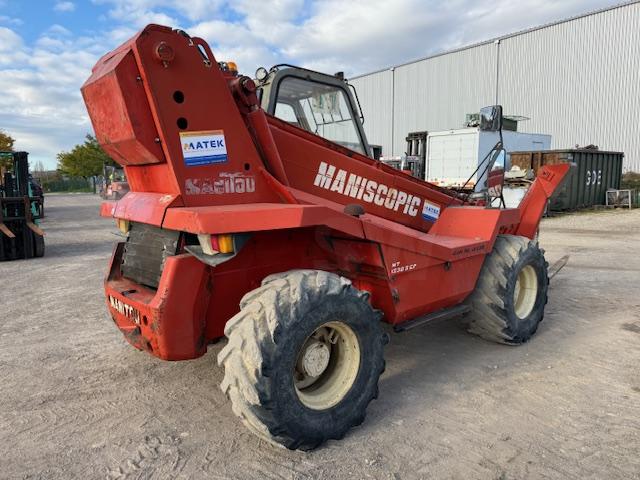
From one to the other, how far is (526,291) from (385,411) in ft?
8.04

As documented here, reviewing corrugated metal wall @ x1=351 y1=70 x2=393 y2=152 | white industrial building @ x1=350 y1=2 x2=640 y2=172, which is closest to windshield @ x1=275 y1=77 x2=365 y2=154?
white industrial building @ x1=350 y1=2 x2=640 y2=172

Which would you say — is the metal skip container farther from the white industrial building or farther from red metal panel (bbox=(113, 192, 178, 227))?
red metal panel (bbox=(113, 192, 178, 227))

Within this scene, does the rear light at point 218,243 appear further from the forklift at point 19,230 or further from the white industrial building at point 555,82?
the white industrial building at point 555,82

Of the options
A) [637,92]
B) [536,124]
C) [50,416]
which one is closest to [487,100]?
[536,124]

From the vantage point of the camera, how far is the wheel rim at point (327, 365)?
10.0 ft

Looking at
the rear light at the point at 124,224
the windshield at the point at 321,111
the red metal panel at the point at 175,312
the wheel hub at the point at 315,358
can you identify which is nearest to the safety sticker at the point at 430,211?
the windshield at the point at 321,111

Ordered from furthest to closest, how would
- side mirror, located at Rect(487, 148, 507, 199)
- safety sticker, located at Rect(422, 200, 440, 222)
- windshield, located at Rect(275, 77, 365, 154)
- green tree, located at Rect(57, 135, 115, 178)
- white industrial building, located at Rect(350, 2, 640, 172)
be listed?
green tree, located at Rect(57, 135, 115, 178) → white industrial building, located at Rect(350, 2, 640, 172) → side mirror, located at Rect(487, 148, 507, 199) → safety sticker, located at Rect(422, 200, 440, 222) → windshield, located at Rect(275, 77, 365, 154)

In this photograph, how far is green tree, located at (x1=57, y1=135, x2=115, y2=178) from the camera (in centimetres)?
5059

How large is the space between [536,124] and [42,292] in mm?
26966

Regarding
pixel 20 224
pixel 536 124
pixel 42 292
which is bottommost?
pixel 42 292

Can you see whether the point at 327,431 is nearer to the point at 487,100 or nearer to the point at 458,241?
the point at 458,241

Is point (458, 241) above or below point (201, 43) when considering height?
below

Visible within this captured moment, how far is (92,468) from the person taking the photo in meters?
2.72

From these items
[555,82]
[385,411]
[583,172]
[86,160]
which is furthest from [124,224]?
[86,160]
